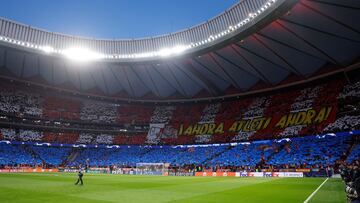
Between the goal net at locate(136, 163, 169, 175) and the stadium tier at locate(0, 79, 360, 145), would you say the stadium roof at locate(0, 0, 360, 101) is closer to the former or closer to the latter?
the stadium tier at locate(0, 79, 360, 145)

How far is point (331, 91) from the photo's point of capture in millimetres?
49969

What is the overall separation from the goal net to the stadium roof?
17493mm

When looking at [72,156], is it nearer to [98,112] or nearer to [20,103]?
[98,112]

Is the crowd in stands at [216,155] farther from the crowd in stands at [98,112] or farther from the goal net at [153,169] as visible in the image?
the crowd in stands at [98,112]

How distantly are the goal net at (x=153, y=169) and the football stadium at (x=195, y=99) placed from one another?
0.19m

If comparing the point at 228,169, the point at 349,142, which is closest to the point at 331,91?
the point at 349,142

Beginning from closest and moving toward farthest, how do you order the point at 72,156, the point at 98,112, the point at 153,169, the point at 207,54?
the point at 207,54 → the point at 153,169 → the point at 72,156 → the point at 98,112

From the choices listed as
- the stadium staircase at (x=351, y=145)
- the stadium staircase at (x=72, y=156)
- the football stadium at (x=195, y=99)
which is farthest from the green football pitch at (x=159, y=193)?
the stadium staircase at (x=72, y=156)

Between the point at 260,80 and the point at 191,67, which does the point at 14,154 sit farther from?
the point at 260,80

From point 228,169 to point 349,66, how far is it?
937 inches

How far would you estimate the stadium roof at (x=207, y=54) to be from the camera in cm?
3834

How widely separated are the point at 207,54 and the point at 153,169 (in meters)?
21.4

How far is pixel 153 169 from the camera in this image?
A: 2116 inches

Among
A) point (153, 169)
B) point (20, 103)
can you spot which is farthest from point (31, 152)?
point (153, 169)
